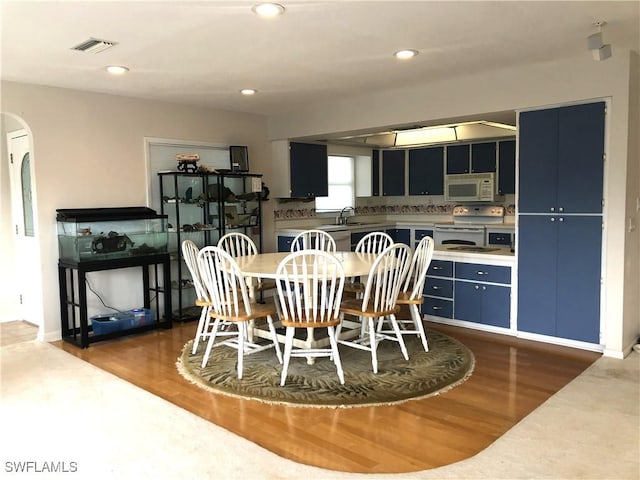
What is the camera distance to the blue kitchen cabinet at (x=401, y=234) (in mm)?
7883

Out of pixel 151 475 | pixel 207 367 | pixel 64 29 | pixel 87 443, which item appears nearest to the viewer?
pixel 151 475

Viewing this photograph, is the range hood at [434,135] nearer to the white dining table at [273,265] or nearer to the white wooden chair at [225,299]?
the white dining table at [273,265]

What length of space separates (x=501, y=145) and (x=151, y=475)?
6.06m

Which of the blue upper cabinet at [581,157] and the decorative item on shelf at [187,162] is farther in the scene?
the decorative item on shelf at [187,162]

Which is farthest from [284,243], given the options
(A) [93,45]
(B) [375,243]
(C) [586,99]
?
(C) [586,99]

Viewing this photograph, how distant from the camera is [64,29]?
316 centimetres

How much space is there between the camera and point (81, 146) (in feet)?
16.2

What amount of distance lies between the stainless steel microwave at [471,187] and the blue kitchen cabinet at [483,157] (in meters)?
0.09

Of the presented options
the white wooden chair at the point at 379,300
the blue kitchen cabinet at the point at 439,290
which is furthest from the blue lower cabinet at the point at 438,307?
the white wooden chair at the point at 379,300

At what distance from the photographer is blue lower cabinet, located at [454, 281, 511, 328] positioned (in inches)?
186

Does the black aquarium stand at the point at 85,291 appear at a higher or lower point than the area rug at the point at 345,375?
higher

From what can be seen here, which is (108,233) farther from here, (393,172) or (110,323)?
(393,172)

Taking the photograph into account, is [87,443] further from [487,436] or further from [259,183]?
[259,183]

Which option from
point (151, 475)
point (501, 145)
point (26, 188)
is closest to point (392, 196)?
point (501, 145)
